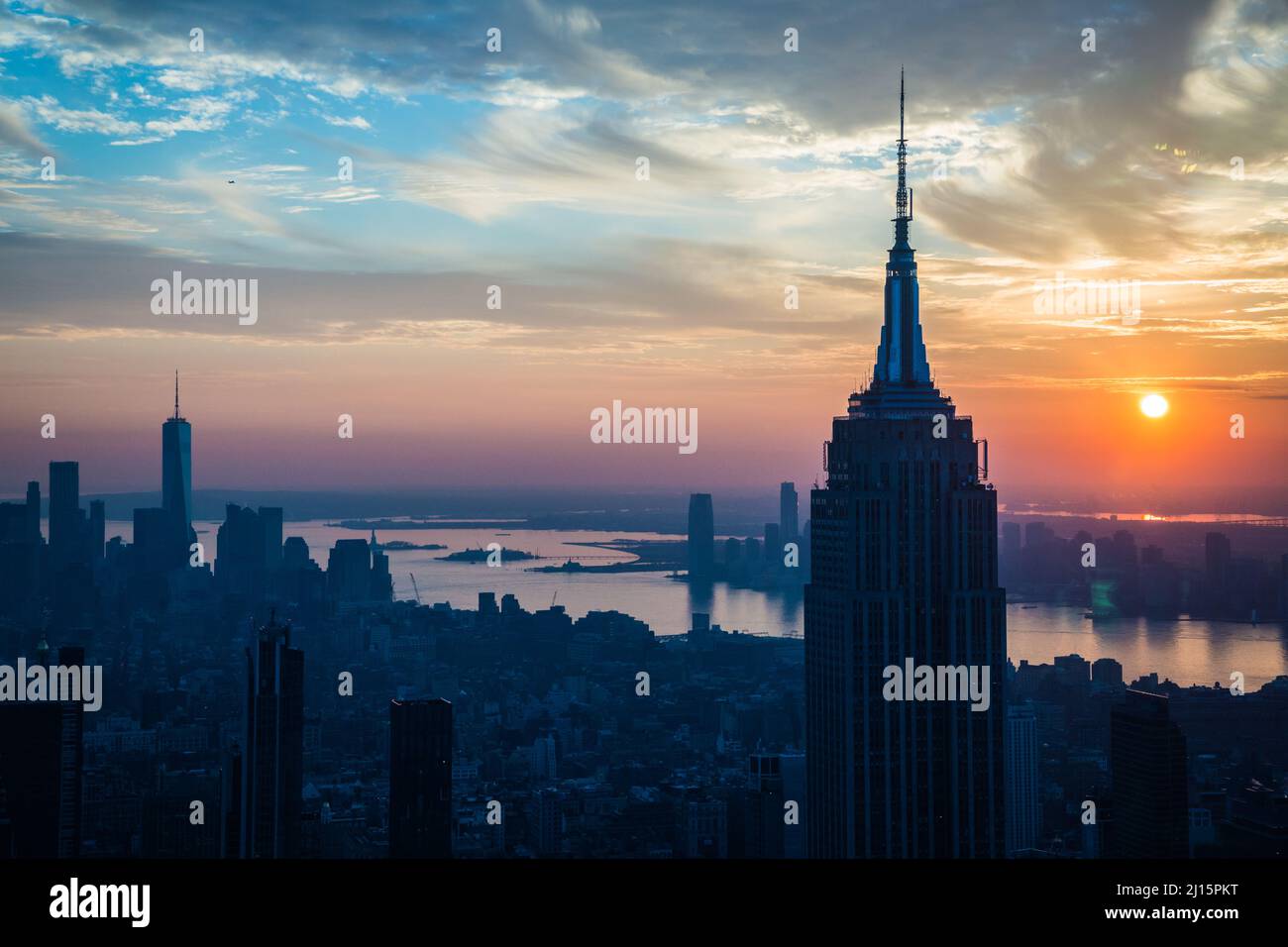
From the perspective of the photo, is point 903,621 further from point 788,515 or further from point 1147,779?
point 1147,779

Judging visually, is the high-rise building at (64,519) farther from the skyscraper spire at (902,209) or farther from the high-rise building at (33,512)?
the skyscraper spire at (902,209)

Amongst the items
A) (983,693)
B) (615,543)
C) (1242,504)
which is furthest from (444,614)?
(1242,504)

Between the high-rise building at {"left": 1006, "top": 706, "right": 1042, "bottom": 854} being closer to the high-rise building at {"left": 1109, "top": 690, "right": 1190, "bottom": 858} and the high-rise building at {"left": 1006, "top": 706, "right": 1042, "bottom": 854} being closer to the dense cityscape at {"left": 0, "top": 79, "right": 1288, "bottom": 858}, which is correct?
the dense cityscape at {"left": 0, "top": 79, "right": 1288, "bottom": 858}

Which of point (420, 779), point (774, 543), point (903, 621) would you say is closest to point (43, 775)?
point (420, 779)

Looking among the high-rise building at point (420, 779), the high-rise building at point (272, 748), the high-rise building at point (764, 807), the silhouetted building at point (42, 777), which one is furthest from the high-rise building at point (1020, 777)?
the silhouetted building at point (42, 777)
